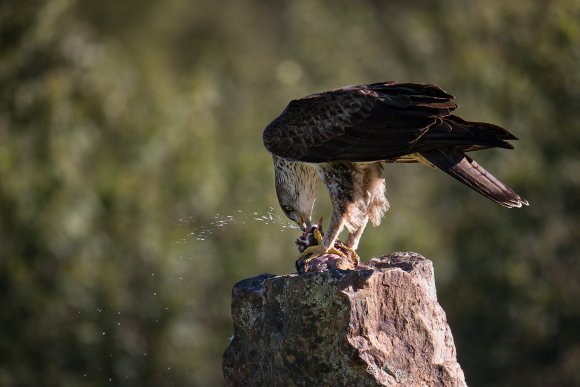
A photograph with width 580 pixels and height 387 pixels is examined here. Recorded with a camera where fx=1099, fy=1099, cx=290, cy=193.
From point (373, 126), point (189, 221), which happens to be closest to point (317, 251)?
point (373, 126)

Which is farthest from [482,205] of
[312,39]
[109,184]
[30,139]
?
[312,39]

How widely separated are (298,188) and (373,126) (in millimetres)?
999

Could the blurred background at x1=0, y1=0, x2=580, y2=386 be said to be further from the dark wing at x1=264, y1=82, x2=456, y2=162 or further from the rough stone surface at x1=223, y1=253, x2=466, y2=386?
the rough stone surface at x1=223, y1=253, x2=466, y2=386

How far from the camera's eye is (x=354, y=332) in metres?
5.66

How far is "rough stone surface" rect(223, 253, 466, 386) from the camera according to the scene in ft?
18.6

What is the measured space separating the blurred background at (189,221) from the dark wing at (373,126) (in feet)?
18.8

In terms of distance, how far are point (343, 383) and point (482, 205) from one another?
9852 millimetres

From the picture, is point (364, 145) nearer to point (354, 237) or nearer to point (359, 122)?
point (359, 122)

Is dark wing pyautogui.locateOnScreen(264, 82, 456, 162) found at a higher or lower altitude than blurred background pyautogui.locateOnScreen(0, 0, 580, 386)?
higher

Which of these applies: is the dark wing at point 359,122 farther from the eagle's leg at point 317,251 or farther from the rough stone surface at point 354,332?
the rough stone surface at point 354,332

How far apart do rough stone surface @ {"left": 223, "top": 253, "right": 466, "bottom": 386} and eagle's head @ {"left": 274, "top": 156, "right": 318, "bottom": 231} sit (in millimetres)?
1872

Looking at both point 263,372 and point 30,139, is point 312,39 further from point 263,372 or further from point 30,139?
point 263,372

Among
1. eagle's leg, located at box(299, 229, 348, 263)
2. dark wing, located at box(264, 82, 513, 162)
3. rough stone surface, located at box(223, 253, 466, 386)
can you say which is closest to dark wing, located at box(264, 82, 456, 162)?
dark wing, located at box(264, 82, 513, 162)

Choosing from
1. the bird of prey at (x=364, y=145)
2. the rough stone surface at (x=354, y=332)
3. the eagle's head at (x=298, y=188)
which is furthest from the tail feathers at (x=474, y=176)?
the eagle's head at (x=298, y=188)
